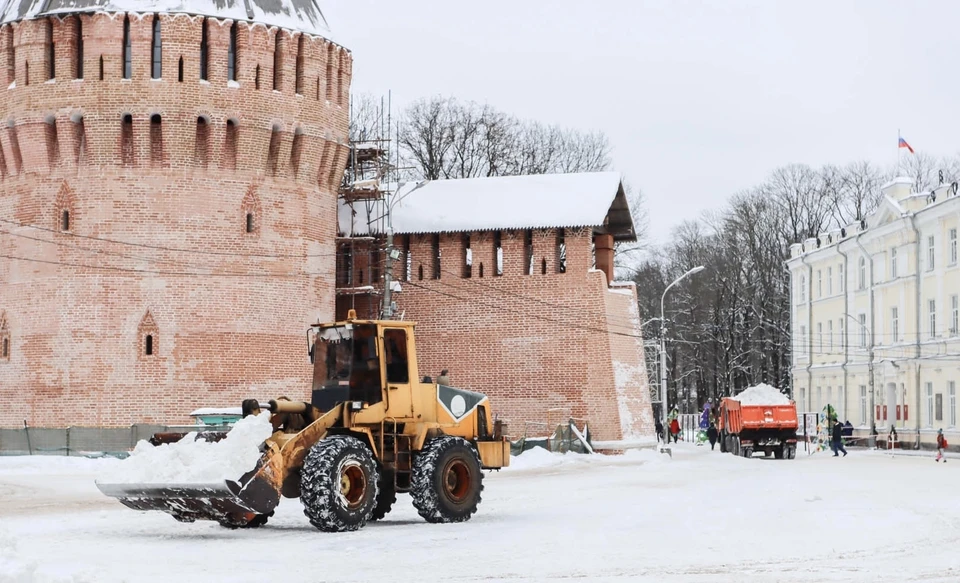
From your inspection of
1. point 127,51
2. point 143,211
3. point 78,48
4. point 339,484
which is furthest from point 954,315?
point 339,484

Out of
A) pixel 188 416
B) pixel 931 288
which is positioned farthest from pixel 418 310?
pixel 931 288

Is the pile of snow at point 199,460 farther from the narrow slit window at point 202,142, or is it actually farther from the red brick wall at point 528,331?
the red brick wall at point 528,331

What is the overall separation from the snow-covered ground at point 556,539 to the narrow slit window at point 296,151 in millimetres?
15032

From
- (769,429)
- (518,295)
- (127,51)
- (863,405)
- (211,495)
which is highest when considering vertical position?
(127,51)

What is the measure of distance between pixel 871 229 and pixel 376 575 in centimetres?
4457

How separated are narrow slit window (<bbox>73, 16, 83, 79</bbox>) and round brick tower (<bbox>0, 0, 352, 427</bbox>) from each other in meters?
0.05

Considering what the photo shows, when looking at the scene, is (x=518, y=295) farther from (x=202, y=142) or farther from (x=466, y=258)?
(x=202, y=142)

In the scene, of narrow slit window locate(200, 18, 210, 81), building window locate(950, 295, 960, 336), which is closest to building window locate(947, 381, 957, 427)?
building window locate(950, 295, 960, 336)

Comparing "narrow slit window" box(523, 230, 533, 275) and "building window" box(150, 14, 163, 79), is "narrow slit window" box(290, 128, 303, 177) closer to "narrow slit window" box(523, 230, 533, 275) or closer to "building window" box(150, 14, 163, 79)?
"building window" box(150, 14, 163, 79)

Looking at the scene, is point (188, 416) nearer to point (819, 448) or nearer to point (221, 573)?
point (819, 448)

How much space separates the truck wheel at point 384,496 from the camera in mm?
18109

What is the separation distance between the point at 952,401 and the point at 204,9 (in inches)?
1017

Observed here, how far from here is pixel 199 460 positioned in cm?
1592

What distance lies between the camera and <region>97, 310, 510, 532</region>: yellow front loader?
16188 mm
